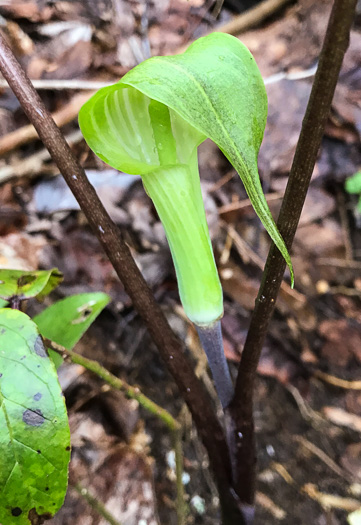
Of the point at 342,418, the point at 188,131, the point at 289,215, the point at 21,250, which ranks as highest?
the point at 188,131

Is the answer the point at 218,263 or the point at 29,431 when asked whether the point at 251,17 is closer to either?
the point at 218,263

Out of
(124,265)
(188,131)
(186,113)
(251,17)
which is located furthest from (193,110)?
(251,17)

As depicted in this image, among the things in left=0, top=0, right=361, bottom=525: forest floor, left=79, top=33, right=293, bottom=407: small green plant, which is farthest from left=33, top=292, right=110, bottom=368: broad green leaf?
left=0, top=0, right=361, bottom=525: forest floor

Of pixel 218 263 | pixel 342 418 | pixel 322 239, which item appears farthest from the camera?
pixel 322 239

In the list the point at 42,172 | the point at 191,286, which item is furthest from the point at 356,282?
the point at 42,172

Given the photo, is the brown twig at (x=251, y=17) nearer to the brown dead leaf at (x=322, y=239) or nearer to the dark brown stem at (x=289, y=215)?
the brown dead leaf at (x=322, y=239)
